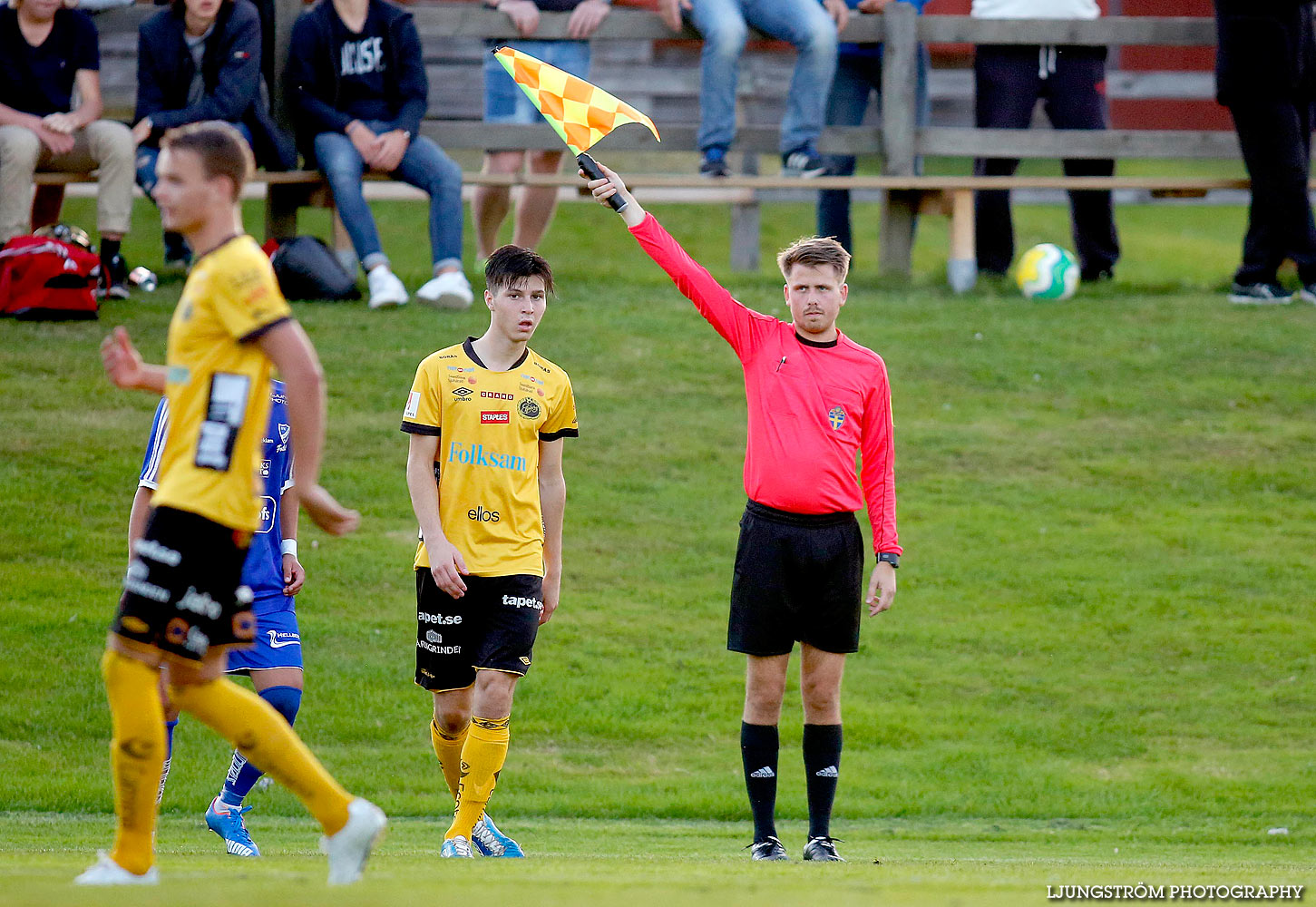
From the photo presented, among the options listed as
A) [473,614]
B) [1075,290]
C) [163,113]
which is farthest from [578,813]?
[1075,290]

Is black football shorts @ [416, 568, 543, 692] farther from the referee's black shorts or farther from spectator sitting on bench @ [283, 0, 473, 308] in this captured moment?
spectator sitting on bench @ [283, 0, 473, 308]

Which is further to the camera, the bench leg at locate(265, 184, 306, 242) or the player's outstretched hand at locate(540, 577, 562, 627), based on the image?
the bench leg at locate(265, 184, 306, 242)

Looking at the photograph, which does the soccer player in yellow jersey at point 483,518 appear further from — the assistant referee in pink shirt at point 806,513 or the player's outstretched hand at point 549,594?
the assistant referee in pink shirt at point 806,513

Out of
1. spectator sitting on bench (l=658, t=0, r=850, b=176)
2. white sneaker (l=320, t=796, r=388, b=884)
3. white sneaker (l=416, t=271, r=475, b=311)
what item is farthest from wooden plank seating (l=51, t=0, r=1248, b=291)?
white sneaker (l=320, t=796, r=388, b=884)

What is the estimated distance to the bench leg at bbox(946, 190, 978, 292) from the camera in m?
13.6

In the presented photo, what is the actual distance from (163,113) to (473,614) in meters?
7.39

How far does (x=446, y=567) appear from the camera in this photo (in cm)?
617

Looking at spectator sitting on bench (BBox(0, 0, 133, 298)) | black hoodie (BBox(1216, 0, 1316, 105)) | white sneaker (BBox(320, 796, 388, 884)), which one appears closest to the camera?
white sneaker (BBox(320, 796, 388, 884))

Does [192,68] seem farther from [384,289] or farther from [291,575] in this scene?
[291,575]

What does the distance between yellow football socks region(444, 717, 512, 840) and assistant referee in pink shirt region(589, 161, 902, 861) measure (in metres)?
0.99

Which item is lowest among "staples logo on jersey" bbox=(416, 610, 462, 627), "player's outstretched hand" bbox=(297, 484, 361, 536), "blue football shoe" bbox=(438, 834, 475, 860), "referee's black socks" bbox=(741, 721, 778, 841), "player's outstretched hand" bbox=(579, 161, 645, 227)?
"blue football shoe" bbox=(438, 834, 475, 860)

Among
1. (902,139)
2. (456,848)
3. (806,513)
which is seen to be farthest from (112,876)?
(902,139)

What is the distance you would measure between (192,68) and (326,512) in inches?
347

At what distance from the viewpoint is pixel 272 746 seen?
15.1 feet
